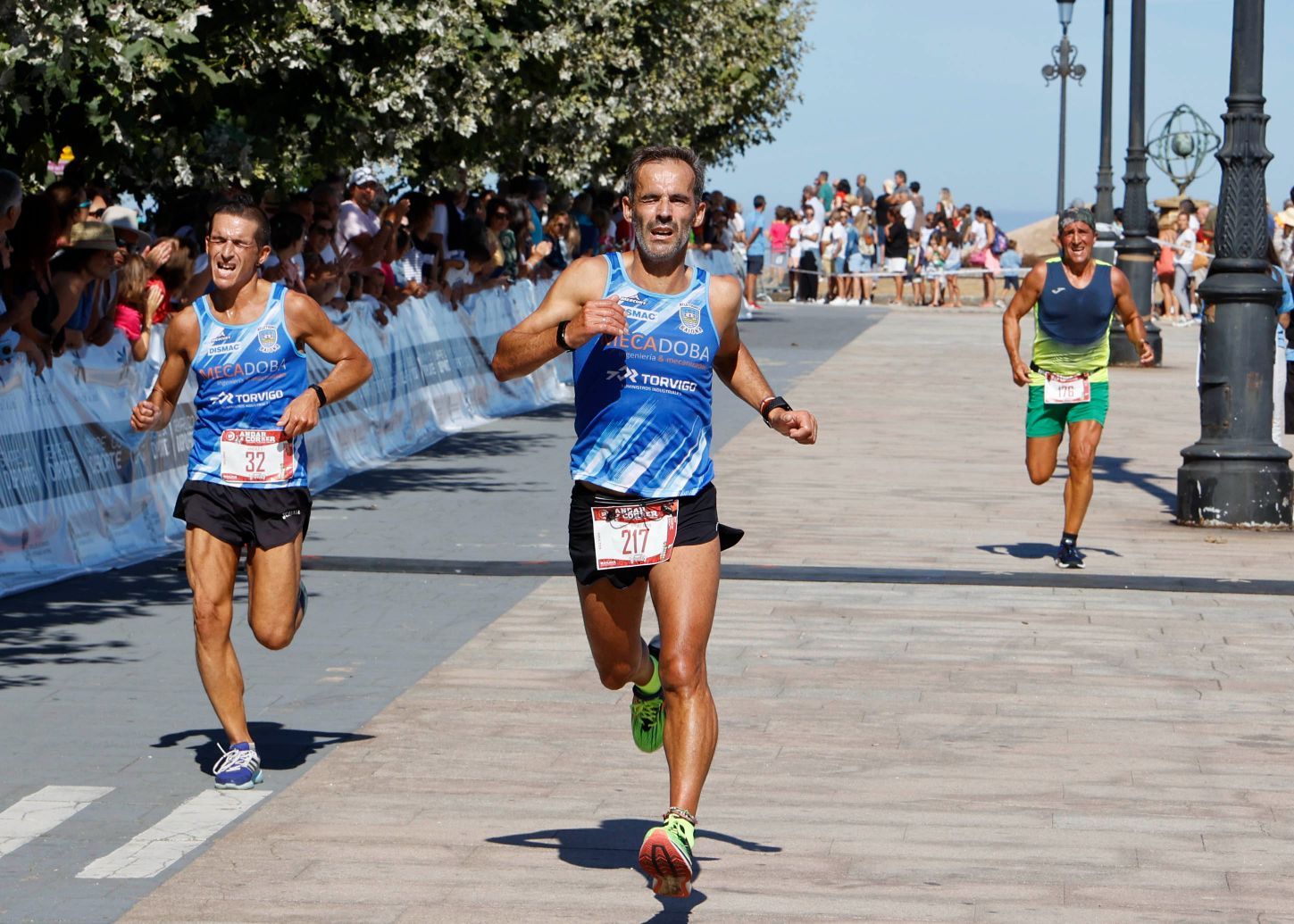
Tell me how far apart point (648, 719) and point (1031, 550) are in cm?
637

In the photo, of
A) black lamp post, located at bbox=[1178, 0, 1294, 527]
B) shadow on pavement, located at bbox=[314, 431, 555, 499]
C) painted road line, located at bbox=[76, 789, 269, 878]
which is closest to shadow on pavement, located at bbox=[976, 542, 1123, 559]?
black lamp post, located at bbox=[1178, 0, 1294, 527]

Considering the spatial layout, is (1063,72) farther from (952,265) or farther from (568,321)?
(568,321)

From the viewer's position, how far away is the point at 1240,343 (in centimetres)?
1348

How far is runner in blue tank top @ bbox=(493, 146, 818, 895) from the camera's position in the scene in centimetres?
565

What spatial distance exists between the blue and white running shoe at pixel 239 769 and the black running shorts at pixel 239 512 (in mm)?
649

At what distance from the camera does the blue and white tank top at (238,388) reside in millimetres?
7102

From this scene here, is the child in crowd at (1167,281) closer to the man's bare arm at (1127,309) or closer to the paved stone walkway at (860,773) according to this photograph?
the man's bare arm at (1127,309)

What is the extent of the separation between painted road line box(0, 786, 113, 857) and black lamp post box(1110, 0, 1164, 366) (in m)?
20.2

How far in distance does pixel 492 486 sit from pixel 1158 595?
544 cm

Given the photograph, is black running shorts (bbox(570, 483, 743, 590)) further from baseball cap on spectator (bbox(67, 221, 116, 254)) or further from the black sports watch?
baseball cap on spectator (bbox(67, 221, 116, 254))

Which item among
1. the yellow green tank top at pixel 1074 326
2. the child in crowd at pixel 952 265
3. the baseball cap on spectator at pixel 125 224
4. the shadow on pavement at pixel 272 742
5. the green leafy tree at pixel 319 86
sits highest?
the green leafy tree at pixel 319 86

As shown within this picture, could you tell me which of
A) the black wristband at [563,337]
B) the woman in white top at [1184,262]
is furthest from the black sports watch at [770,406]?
the woman in white top at [1184,262]

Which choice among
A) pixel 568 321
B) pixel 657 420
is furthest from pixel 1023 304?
pixel 568 321

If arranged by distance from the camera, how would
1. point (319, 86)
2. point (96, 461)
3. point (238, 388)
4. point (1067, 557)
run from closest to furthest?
point (238, 388) → point (1067, 557) → point (96, 461) → point (319, 86)
